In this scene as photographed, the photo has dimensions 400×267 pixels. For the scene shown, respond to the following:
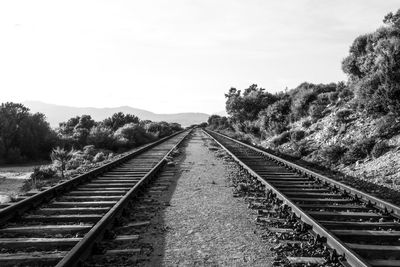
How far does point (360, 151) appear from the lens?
1391 centimetres

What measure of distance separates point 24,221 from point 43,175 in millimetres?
7905

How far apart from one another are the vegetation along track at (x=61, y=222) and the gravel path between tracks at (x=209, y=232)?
3.07 ft

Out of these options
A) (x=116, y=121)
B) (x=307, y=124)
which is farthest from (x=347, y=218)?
(x=116, y=121)

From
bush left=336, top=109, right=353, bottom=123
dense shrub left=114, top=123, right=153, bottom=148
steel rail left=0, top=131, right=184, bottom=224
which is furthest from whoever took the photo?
dense shrub left=114, top=123, right=153, bottom=148

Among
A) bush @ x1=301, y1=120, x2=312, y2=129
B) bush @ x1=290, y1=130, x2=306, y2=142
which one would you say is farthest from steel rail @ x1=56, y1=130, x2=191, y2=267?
bush @ x1=301, y1=120, x2=312, y2=129

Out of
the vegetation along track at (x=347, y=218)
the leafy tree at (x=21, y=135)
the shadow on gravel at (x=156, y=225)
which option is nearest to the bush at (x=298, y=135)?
the vegetation along track at (x=347, y=218)

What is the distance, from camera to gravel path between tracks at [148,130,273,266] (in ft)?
15.9

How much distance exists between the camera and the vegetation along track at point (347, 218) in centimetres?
479

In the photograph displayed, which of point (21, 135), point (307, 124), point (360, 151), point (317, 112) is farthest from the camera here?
point (21, 135)

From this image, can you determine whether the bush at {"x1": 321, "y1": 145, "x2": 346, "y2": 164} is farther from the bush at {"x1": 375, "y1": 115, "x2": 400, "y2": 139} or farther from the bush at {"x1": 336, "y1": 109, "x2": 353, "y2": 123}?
the bush at {"x1": 336, "y1": 109, "x2": 353, "y2": 123}

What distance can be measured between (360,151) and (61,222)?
11.5 meters

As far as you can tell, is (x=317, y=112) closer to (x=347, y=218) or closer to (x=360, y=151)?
(x=360, y=151)

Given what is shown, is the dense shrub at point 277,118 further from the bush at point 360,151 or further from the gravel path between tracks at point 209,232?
the gravel path between tracks at point 209,232

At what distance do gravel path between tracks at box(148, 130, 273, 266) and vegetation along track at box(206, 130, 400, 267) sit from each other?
877mm
